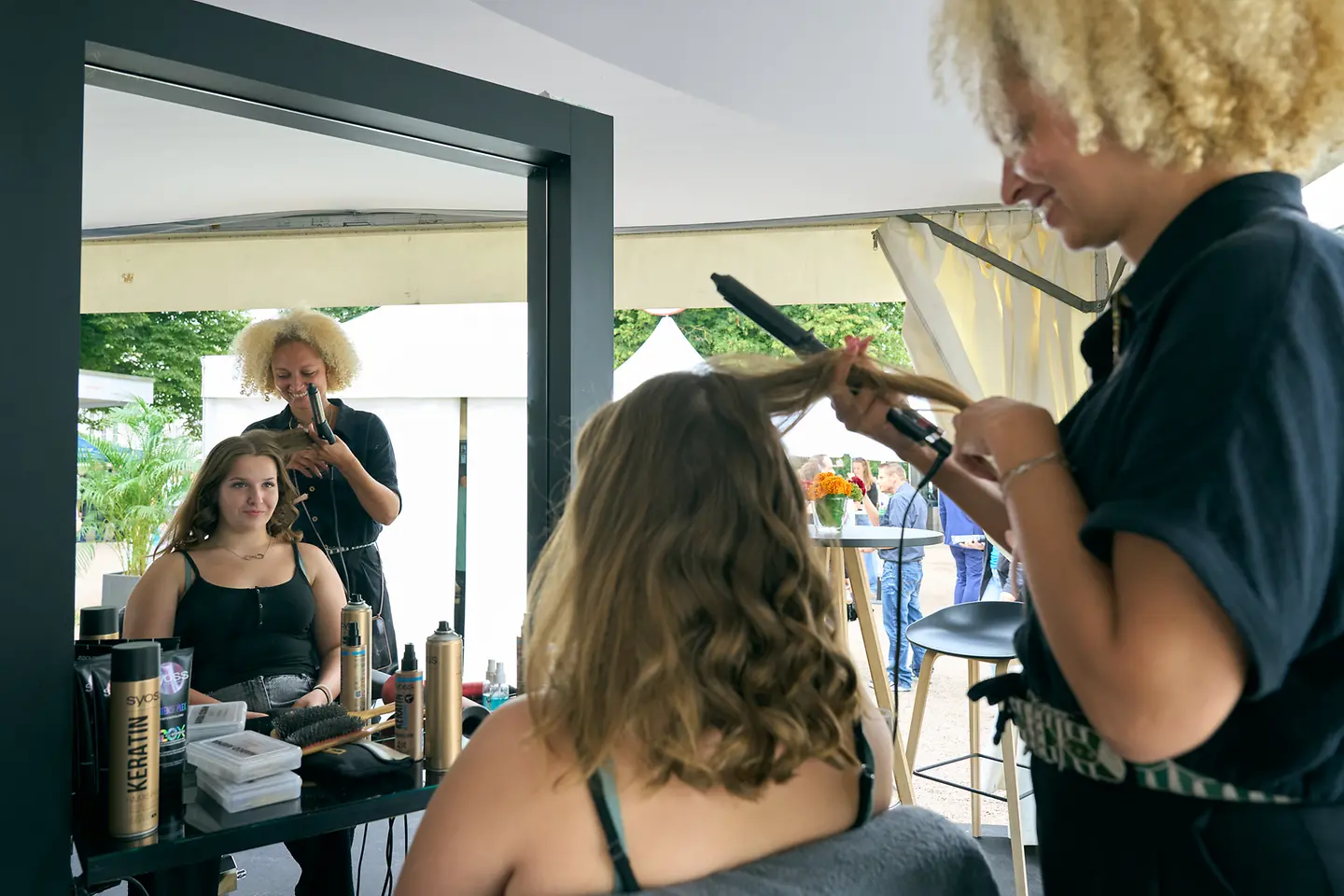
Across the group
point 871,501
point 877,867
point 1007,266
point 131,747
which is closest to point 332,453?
point 131,747

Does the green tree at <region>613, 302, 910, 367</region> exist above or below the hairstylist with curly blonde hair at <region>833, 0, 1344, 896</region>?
above

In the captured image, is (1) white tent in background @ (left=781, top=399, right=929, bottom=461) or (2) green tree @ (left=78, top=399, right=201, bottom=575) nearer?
(2) green tree @ (left=78, top=399, right=201, bottom=575)

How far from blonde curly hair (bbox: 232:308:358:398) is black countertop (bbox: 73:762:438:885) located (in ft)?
1.98

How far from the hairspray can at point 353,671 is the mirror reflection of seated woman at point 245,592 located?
0.01 meters

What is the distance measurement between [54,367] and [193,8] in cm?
56

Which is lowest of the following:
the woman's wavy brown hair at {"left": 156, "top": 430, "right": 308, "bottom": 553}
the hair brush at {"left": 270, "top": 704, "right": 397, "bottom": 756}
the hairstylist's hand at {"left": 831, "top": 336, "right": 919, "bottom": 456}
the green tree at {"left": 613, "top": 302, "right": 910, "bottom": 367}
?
the hair brush at {"left": 270, "top": 704, "right": 397, "bottom": 756}

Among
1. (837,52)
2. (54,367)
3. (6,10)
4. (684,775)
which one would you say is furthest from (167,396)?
(837,52)

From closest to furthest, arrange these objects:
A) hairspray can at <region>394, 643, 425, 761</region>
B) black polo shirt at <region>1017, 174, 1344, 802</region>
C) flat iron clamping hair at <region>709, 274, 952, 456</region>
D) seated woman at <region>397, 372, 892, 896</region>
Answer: black polo shirt at <region>1017, 174, 1344, 802</region>
seated woman at <region>397, 372, 892, 896</region>
flat iron clamping hair at <region>709, 274, 952, 456</region>
hairspray can at <region>394, 643, 425, 761</region>

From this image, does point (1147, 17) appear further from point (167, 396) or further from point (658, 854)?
point (167, 396)

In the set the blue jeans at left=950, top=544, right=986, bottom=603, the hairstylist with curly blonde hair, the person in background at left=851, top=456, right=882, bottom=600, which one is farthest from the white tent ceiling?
the person in background at left=851, top=456, right=882, bottom=600

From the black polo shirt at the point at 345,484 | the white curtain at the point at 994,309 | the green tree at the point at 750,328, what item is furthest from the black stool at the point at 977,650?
the black polo shirt at the point at 345,484

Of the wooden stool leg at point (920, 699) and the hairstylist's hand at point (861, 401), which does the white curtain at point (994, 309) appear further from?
the hairstylist's hand at point (861, 401)

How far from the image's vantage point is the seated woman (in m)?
0.85

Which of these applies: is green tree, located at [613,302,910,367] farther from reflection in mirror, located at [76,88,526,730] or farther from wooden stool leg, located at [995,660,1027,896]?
wooden stool leg, located at [995,660,1027,896]
